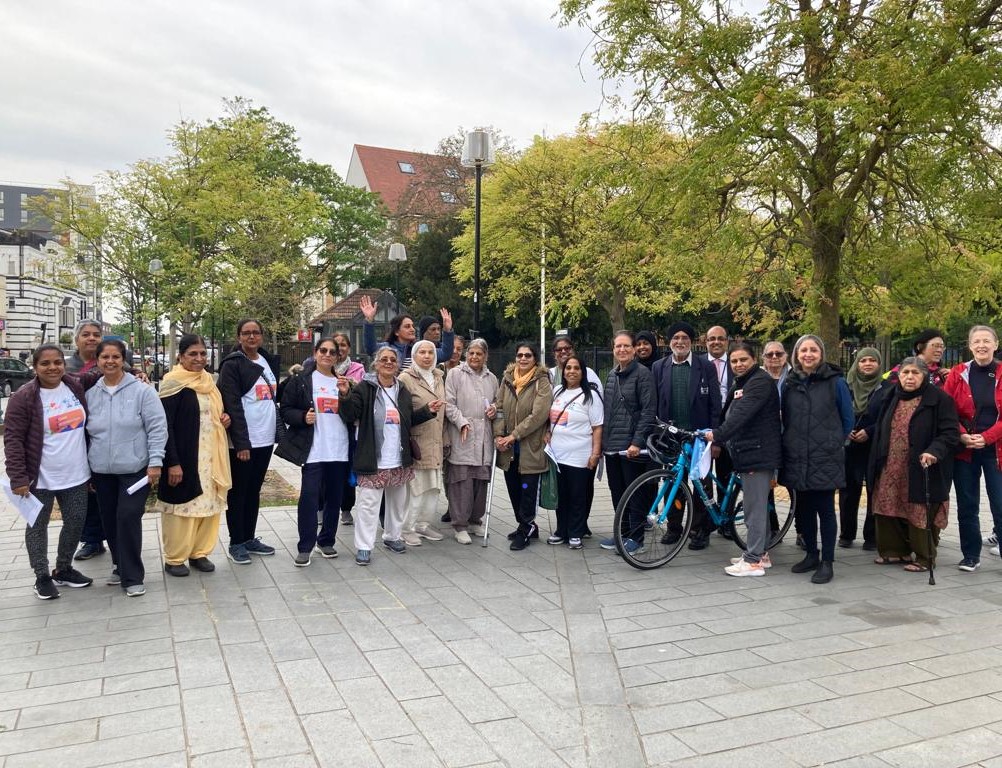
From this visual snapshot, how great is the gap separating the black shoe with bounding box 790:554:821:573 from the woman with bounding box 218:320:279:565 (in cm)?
435

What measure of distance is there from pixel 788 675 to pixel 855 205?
742 cm

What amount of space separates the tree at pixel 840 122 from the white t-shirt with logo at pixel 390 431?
5.23 metres

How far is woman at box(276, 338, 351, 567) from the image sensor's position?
6270 mm

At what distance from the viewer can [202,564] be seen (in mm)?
6051

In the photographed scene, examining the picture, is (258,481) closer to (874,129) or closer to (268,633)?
(268,633)

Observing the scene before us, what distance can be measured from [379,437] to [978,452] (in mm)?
4875

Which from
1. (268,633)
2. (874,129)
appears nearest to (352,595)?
(268,633)

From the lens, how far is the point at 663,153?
1173 centimetres

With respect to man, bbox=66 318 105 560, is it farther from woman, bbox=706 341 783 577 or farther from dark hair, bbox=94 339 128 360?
woman, bbox=706 341 783 577

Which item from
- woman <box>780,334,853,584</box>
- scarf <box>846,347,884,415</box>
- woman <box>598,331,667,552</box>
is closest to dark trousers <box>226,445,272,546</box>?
woman <box>598,331,667,552</box>

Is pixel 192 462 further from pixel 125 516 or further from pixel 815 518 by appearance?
pixel 815 518

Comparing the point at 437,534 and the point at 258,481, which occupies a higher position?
the point at 258,481

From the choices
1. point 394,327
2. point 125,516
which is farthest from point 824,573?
point 125,516

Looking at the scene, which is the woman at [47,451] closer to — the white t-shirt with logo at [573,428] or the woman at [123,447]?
the woman at [123,447]
